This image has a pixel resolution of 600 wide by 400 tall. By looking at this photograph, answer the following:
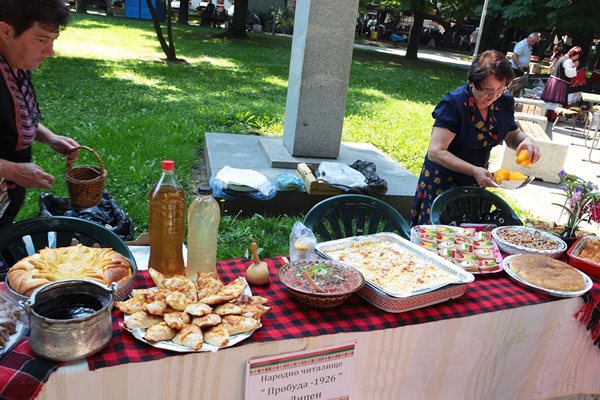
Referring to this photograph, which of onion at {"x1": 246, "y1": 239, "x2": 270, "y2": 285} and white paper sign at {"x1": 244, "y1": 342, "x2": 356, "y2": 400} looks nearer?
white paper sign at {"x1": 244, "y1": 342, "x2": 356, "y2": 400}

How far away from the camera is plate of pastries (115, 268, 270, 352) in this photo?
60.8 inches

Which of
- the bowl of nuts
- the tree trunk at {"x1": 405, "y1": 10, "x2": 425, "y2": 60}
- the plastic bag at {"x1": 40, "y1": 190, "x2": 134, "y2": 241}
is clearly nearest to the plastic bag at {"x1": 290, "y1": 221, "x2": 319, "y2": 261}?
the bowl of nuts

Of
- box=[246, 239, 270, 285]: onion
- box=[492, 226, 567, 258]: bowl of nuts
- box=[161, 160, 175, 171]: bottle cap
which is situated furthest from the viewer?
box=[492, 226, 567, 258]: bowl of nuts

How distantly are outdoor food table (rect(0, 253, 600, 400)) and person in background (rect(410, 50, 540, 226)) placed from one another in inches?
40.6

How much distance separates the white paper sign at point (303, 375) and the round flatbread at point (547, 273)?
3.05 ft

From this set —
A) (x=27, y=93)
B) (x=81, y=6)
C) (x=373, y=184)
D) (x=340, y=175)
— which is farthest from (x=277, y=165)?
(x=81, y=6)

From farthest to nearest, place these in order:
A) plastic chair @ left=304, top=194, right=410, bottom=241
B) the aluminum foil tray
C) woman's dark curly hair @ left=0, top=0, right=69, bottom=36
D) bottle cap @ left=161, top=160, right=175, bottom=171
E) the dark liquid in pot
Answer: plastic chair @ left=304, top=194, right=410, bottom=241
woman's dark curly hair @ left=0, top=0, right=69, bottom=36
the aluminum foil tray
bottle cap @ left=161, top=160, right=175, bottom=171
the dark liquid in pot

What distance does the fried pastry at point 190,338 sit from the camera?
1.52 meters

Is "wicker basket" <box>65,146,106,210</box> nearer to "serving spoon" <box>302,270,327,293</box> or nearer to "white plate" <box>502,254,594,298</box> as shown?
"serving spoon" <box>302,270,327,293</box>

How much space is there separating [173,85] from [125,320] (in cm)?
1017

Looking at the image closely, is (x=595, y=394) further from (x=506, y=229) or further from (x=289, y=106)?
(x=289, y=106)

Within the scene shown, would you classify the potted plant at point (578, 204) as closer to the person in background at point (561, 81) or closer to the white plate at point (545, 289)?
the white plate at point (545, 289)

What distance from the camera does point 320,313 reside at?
1836 mm

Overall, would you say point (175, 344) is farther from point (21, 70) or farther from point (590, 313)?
point (590, 313)
